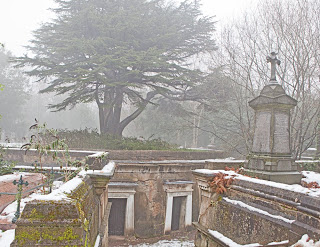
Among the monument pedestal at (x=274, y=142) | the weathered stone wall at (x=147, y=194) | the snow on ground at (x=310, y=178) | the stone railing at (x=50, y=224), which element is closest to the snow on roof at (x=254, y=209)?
the monument pedestal at (x=274, y=142)

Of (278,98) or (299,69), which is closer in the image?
(278,98)

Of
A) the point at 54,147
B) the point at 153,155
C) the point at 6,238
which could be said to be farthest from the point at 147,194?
the point at 6,238

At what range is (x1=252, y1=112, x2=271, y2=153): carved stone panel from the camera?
6.80m

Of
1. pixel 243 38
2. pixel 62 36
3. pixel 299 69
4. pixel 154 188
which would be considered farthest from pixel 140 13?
pixel 154 188

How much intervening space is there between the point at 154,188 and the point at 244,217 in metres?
7.21

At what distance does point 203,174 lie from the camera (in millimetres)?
5562

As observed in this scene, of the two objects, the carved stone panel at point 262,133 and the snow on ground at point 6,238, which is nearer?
the snow on ground at point 6,238

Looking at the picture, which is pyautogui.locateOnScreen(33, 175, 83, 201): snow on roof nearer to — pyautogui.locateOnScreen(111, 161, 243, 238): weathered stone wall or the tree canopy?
pyautogui.locateOnScreen(111, 161, 243, 238): weathered stone wall

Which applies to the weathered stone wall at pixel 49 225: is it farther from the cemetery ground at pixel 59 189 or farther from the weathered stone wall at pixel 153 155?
the weathered stone wall at pixel 153 155

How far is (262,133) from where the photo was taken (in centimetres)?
702

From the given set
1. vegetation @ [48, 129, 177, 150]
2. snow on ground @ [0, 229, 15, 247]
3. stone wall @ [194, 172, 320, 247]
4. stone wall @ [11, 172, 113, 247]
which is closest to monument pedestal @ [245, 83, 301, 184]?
stone wall @ [194, 172, 320, 247]

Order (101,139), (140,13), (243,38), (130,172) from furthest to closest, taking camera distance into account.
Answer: (140,13) → (101,139) → (243,38) → (130,172)

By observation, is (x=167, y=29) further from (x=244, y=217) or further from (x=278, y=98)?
(x=244, y=217)

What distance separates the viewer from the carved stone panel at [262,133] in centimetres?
680
